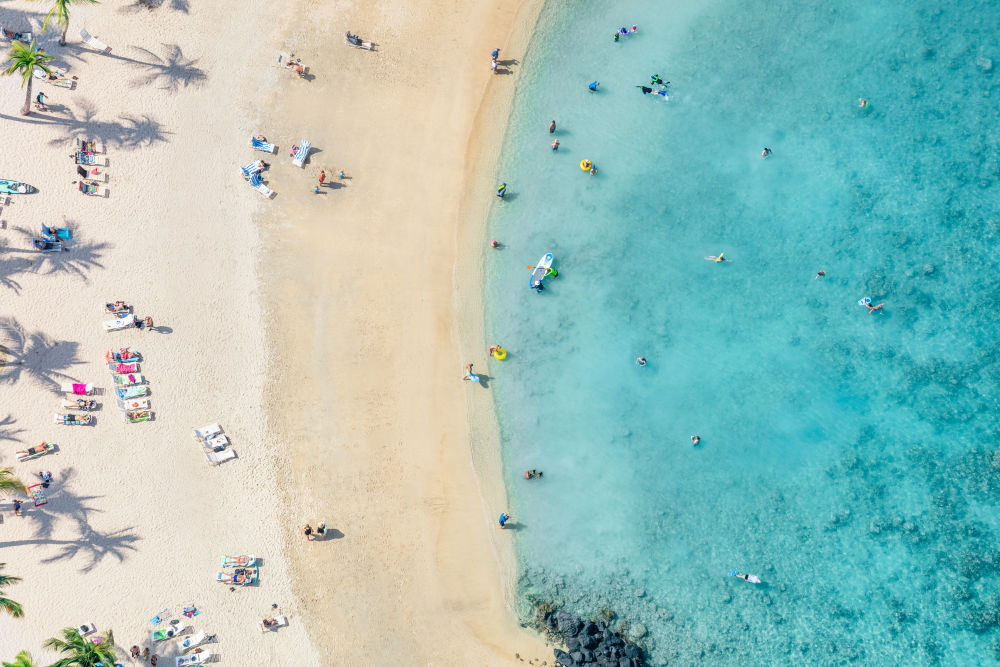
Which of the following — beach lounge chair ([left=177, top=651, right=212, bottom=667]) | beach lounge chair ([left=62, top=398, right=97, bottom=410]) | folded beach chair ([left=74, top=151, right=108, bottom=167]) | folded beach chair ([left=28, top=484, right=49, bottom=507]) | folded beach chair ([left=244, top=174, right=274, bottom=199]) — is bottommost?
beach lounge chair ([left=177, top=651, right=212, bottom=667])

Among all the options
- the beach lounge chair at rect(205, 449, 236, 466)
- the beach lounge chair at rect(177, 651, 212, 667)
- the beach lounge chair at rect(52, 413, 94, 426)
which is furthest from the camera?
the beach lounge chair at rect(52, 413, 94, 426)

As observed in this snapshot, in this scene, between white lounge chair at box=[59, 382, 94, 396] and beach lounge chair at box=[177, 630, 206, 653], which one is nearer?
beach lounge chair at box=[177, 630, 206, 653]

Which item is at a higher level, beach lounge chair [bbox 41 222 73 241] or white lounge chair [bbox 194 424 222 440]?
beach lounge chair [bbox 41 222 73 241]

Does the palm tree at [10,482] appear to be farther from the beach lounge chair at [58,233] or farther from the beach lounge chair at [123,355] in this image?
the beach lounge chair at [58,233]

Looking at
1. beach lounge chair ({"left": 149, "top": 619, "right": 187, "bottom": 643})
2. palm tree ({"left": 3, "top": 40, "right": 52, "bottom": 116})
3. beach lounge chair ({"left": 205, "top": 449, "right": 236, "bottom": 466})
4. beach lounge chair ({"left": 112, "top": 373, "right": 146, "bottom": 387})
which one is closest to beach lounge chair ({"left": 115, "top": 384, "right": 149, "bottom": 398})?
beach lounge chair ({"left": 112, "top": 373, "right": 146, "bottom": 387})

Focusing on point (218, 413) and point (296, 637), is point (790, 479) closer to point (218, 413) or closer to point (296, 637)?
point (296, 637)

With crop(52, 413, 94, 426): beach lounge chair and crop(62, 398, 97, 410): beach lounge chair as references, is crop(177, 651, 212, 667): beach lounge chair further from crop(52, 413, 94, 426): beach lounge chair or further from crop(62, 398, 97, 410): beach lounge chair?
crop(62, 398, 97, 410): beach lounge chair

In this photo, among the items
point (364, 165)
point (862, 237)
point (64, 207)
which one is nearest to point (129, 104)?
point (64, 207)
